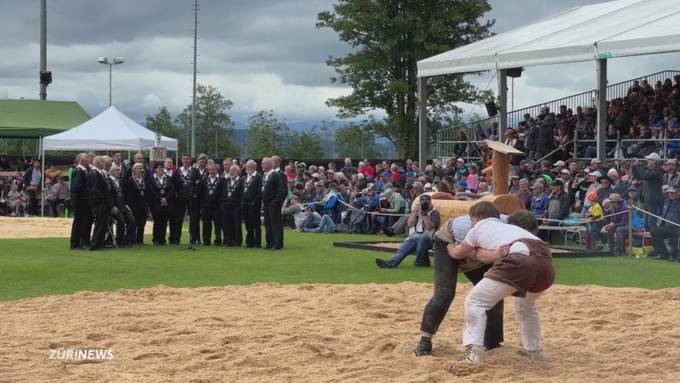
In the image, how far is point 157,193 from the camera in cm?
2100

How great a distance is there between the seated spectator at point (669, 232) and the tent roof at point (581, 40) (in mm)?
4670

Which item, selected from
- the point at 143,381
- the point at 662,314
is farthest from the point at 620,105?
the point at 143,381

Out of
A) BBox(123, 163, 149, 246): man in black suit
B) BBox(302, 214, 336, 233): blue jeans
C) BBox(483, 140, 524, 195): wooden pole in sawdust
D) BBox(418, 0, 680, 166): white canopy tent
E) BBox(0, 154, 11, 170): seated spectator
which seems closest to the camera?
BBox(483, 140, 524, 195): wooden pole in sawdust

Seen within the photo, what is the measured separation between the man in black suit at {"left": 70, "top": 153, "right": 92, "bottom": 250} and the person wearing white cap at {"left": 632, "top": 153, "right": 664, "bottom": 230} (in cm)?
1101

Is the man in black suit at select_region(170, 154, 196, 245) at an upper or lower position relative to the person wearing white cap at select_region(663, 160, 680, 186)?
lower

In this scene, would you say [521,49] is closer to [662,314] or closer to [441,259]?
[662,314]

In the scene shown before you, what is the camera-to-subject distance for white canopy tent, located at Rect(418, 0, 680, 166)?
22.2 metres

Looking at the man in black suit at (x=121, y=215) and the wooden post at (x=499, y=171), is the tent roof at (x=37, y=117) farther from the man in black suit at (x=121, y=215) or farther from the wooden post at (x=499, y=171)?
the wooden post at (x=499, y=171)

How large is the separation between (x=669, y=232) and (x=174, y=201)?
1034cm

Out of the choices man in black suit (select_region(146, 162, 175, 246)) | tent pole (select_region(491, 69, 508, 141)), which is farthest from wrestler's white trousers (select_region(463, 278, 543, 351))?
tent pole (select_region(491, 69, 508, 141))

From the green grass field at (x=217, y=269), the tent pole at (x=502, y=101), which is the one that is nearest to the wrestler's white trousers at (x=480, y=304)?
the green grass field at (x=217, y=269)

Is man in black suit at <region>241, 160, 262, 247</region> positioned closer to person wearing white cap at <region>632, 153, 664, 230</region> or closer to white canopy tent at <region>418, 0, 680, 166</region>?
person wearing white cap at <region>632, 153, 664, 230</region>

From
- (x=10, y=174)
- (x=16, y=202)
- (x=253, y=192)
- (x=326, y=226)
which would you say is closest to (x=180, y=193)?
(x=253, y=192)

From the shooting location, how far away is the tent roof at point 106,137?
99.7 feet
